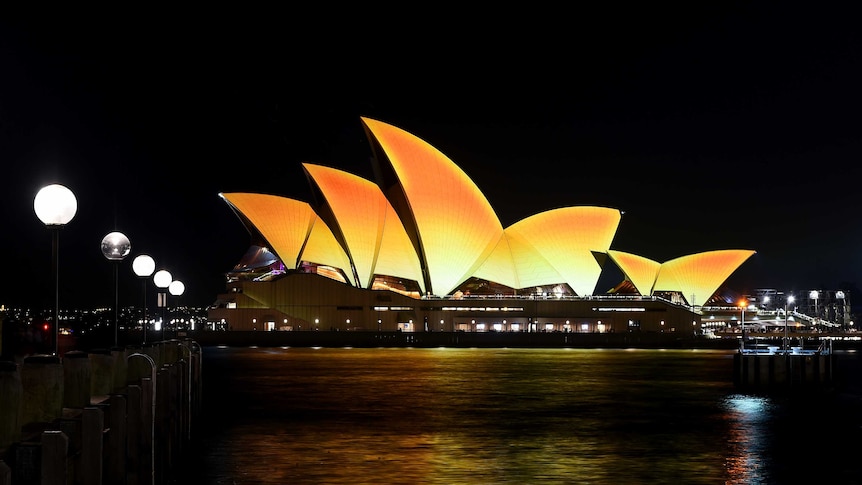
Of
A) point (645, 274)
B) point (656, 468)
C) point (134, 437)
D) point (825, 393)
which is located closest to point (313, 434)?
point (656, 468)

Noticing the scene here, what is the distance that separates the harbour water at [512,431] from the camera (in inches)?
686

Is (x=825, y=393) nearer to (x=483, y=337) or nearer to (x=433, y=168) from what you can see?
(x=433, y=168)

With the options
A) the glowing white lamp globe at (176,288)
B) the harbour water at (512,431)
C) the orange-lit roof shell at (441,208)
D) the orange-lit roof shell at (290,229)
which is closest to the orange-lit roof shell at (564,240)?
the orange-lit roof shell at (441,208)

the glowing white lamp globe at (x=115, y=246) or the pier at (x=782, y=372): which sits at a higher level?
the glowing white lamp globe at (x=115, y=246)

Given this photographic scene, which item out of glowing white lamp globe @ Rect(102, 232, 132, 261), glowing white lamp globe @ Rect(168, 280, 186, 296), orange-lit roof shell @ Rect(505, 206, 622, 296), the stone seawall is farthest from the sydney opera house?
the stone seawall

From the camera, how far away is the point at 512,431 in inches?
907

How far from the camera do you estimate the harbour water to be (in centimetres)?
1742

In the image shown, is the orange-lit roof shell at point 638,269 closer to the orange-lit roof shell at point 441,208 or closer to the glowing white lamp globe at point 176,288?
the orange-lit roof shell at point 441,208

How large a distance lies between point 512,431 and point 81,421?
1494cm

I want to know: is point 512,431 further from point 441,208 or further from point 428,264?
point 428,264

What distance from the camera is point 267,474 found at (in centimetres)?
1703

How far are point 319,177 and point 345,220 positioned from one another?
444 cm

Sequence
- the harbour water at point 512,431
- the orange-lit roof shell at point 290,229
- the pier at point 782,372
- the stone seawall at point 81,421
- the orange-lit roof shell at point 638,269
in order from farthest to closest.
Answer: the orange-lit roof shell at point 638,269, the orange-lit roof shell at point 290,229, the pier at point 782,372, the harbour water at point 512,431, the stone seawall at point 81,421

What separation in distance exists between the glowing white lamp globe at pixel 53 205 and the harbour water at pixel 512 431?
19.4 feet
